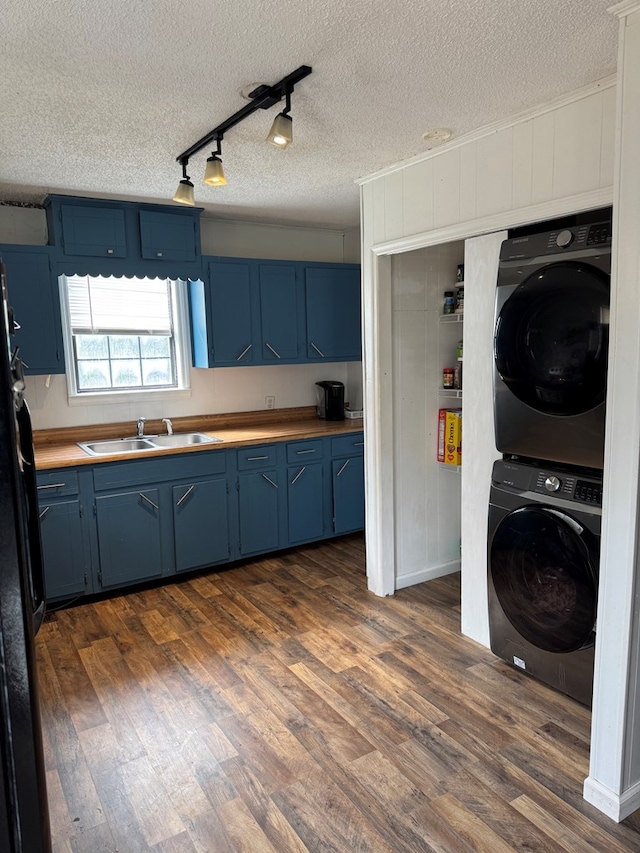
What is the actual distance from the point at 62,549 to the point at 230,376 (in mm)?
1781

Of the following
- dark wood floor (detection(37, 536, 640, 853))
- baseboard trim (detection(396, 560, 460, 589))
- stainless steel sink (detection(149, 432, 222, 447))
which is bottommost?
dark wood floor (detection(37, 536, 640, 853))

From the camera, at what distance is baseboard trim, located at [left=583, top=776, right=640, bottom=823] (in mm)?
1833

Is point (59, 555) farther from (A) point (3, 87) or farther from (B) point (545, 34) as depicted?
(B) point (545, 34)

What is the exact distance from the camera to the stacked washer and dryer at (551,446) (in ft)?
7.07

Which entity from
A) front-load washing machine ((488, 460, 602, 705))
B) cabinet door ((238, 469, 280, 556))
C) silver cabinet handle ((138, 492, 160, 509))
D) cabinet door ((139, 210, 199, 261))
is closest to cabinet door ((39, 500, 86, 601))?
silver cabinet handle ((138, 492, 160, 509))

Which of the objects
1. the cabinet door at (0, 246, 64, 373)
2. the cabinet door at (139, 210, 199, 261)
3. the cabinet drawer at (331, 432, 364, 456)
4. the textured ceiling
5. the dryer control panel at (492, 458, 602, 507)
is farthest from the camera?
the cabinet drawer at (331, 432, 364, 456)

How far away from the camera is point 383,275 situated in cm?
325

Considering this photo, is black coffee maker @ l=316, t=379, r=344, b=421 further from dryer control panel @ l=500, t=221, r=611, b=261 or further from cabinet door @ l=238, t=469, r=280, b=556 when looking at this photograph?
dryer control panel @ l=500, t=221, r=611, b=261

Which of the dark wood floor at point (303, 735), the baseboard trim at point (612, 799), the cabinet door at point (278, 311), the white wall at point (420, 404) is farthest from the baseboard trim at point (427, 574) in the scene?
the cabinet door at point (278, 311)

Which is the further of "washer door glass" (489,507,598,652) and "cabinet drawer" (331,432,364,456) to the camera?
"cabinet drawer" (331,432,364,456)

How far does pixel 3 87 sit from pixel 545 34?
71.3 inches

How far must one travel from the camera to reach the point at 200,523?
12.4 feet

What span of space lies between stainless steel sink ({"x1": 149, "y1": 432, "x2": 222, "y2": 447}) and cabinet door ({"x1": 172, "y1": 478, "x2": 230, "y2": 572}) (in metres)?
0.41

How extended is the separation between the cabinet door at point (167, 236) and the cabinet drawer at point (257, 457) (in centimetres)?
136
